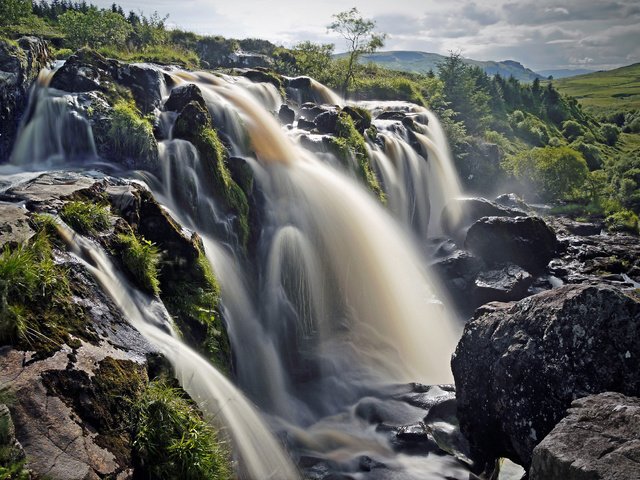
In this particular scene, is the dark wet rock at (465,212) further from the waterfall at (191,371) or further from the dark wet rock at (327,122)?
the waterfall at (191,371)

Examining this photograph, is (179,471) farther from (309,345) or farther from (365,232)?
(365,232)

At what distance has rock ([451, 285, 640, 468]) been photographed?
31.2 feet

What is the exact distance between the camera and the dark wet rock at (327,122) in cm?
2814

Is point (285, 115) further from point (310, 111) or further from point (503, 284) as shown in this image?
point (503, 284)

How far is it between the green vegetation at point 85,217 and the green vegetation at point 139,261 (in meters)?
0.50

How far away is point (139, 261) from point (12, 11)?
5392 cm

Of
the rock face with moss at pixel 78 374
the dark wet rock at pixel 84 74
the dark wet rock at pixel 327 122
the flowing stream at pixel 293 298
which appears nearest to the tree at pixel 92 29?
the flowing stream at pixel 293 298

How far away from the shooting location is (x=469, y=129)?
6322 cm

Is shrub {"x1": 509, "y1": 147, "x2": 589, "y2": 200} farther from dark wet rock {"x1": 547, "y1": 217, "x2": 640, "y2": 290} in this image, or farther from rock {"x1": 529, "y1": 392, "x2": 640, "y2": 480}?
rock {"x1": 529, "y1": 392, "x2": 640, "y2": 480}

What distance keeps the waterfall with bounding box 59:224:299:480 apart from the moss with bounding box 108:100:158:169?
714 centimetres

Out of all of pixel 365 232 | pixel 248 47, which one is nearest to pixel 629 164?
pixel 248 47

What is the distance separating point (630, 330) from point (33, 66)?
2154cm

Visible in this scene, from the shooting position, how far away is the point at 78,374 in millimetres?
6207

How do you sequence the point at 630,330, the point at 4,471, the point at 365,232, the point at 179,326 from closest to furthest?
the point at 4,471, the point at 630,330, the point at 179,326, the point at 365,232
